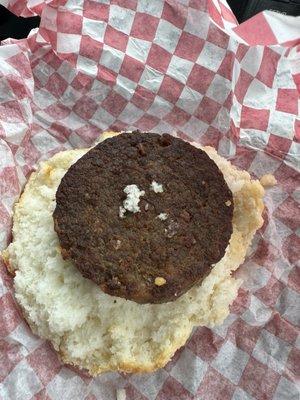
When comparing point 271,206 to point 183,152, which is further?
point 271,206

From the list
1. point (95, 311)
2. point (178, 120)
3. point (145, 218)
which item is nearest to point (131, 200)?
point (145, 218)

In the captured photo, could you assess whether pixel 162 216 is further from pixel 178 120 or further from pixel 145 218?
pixel 178 120

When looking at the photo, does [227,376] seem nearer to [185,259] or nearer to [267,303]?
[267,303]

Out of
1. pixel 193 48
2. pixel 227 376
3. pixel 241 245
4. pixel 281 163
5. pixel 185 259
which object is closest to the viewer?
pixel 185 259

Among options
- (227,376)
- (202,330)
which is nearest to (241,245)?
(202,330)

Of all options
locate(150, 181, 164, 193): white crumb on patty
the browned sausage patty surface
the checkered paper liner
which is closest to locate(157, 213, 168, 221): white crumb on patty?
the browned sausage patty surface

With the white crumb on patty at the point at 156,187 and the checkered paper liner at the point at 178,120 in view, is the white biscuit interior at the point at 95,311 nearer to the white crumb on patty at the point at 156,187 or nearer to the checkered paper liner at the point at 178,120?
the checkered paper liner at the point at 178,120

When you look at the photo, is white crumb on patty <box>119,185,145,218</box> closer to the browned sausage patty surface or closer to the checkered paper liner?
the browned sausage patty surface
